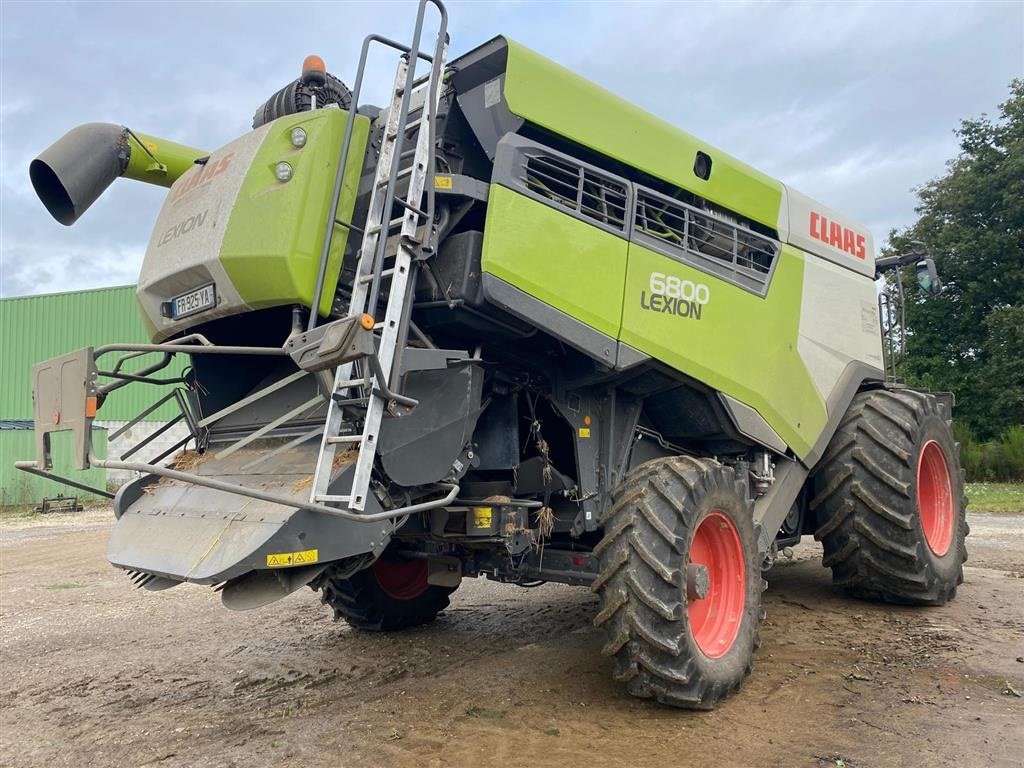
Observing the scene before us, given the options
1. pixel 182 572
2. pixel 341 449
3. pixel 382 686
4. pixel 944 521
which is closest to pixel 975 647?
pixel 944 521

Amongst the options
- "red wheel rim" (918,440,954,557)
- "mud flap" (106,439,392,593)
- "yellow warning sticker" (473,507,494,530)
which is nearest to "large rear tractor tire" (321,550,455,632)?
"yellow warning sticker" (473,507,494,530)

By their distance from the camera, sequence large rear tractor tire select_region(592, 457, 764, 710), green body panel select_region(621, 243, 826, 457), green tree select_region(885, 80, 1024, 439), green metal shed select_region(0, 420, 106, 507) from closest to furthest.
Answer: large rear tractor tire select_region(592, 457, 764, 710), green body panel select_region(621, 243, 826, 457), green metal shed select_region(0, 420, 106, 507), green tree select_region(885, 80, 1024, 439)

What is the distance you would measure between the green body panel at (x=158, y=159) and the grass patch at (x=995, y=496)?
13566 mm

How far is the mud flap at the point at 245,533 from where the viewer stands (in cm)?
321

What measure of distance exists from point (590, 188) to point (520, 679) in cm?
268

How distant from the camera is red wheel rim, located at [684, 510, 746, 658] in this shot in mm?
4242

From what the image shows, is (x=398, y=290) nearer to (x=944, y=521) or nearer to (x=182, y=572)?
(x=182, y=572)

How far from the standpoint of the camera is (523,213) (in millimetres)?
3693

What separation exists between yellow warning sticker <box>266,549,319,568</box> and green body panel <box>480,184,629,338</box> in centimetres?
138

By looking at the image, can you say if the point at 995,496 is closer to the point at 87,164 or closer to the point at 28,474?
the point at 87,164

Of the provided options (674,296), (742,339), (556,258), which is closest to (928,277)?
(742,339)

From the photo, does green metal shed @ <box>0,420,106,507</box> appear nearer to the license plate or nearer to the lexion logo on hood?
the license plate

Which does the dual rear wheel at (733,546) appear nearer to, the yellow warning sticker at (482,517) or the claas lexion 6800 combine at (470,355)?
the claas lexion 6800 combine at (470,355)

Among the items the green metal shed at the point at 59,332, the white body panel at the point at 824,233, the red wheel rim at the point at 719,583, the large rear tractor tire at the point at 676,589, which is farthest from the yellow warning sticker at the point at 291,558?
the green metal shed at the point at 59,332
